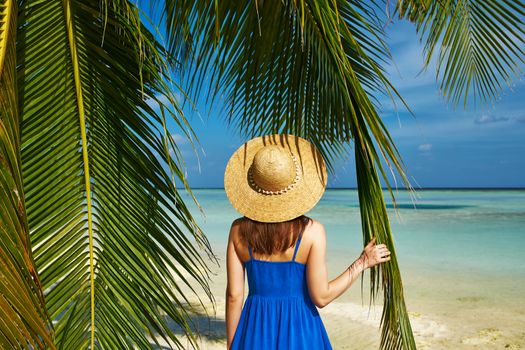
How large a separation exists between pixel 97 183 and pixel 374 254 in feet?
3.04

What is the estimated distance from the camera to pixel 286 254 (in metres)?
1.87

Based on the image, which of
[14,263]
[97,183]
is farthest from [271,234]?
[14,263]

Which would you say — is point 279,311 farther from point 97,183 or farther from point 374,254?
point 97,183

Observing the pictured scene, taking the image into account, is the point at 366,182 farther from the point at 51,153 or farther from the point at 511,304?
the point at 511,304

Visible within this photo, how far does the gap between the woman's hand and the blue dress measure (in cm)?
24

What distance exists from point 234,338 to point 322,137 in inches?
61.5

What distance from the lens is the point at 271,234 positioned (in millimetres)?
1865

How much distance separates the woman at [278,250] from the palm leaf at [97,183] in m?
0.16

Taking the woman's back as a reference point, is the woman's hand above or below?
above

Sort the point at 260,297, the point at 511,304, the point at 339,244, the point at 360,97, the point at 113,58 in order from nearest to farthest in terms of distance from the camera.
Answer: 1. the point at 360,97
2. the point at 260,297
3. the point at 113,58
4. the point at 511,304
5. the point at 339,244

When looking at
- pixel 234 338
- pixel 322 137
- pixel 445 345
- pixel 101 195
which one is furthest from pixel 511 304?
pixel 101 195

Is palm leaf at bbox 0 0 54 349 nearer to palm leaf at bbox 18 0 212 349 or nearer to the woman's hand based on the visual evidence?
palm leaf at bbox 18 0 212 349

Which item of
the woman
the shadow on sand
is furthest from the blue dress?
the shadow on sand

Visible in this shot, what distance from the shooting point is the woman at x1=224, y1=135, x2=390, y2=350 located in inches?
73.2
